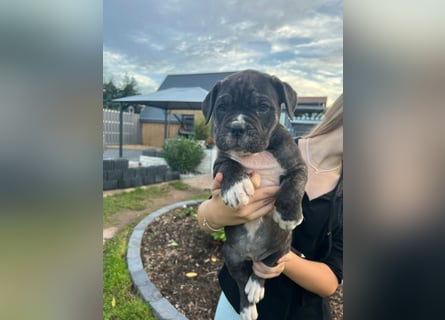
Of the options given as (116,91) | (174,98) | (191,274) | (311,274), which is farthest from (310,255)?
(116,91)

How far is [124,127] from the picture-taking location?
1.18 meters

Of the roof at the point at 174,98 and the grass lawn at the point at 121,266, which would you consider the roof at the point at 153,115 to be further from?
the grass lawn at the point at 121,266

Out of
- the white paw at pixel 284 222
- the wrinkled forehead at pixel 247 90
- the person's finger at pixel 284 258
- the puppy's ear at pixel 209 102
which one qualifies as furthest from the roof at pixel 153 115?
the person's finger at pixel 284 258

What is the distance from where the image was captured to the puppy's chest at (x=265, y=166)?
0.99m

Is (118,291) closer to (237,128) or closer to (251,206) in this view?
(251,206)

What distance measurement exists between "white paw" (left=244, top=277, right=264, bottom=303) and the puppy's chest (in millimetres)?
Result: 339

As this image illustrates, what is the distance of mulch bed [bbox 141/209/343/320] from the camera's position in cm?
124

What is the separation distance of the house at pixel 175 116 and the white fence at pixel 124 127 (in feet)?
0.11
